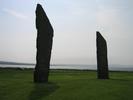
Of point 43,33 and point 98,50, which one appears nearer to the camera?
point 43,33

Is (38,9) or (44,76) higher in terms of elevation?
(38,9)

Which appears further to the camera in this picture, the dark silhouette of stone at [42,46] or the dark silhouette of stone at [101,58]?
the dark silhouette of stone at [101,58]

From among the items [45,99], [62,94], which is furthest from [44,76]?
[45,99]

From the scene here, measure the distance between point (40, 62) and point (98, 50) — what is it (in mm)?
8371

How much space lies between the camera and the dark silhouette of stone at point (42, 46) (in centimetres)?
1919

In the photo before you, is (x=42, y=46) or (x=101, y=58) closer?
(x=42, y=46)

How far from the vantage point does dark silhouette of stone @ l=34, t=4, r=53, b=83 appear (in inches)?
755

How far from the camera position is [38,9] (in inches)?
786

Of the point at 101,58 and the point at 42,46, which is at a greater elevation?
the point at 42,46

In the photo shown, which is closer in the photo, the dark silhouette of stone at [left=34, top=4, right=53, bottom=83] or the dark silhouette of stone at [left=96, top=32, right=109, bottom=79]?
the dark silhouette of stone at [left=34, top=4, right=53, bottom=83]

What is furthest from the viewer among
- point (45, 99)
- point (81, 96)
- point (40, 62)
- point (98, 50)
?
point (98, 50)

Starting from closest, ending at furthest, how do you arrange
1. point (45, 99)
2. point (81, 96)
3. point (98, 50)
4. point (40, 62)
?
point (45, 99) < point (81, 96) < point (40, 62) < point (98, 50)

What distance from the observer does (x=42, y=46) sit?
771 inches

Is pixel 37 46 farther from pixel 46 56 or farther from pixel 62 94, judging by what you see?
pixel 62 94
